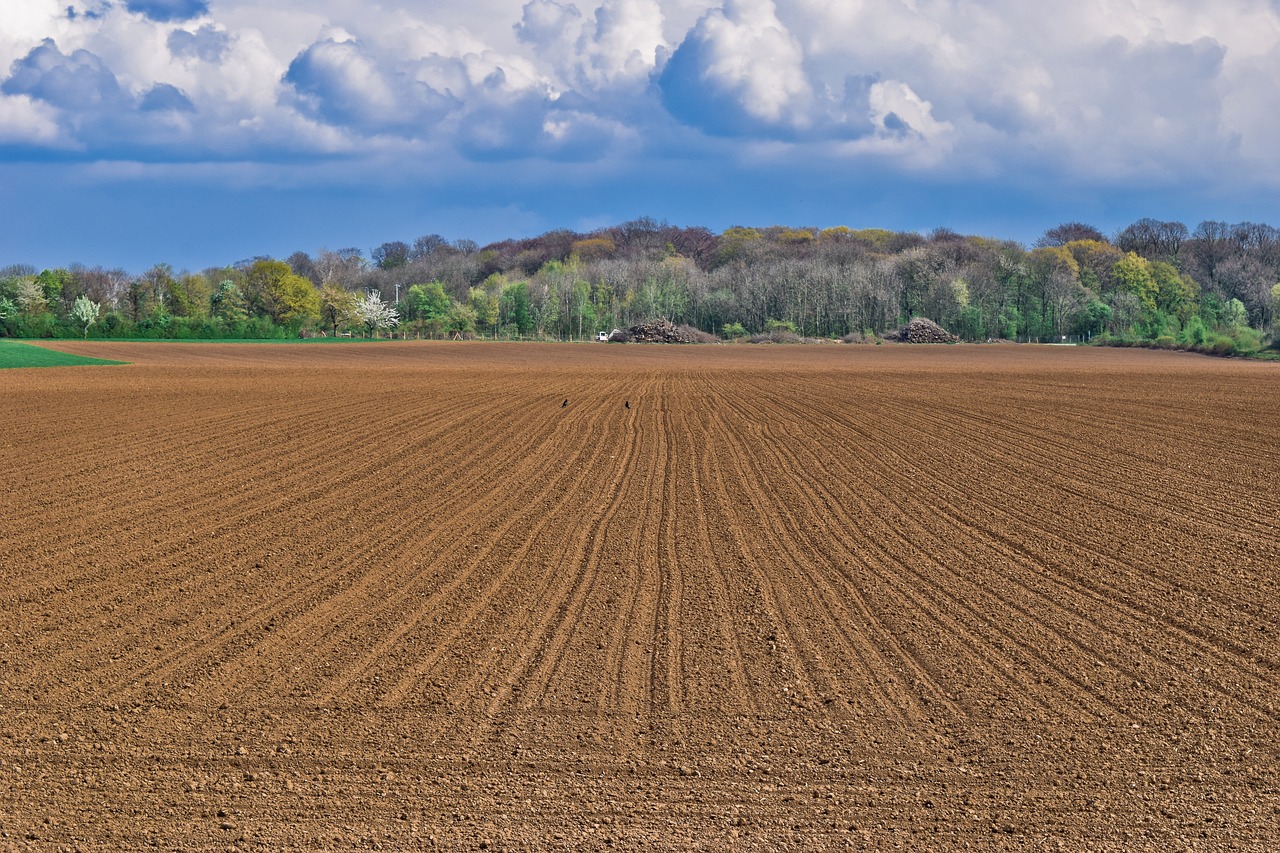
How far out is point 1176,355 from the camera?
7694 centimetres

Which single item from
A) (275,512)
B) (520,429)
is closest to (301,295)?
(520,429)

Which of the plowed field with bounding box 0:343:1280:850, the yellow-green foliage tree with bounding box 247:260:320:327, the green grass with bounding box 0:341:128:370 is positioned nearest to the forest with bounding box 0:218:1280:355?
the yellow-green foliage tree with bounding box 247:260:320:327

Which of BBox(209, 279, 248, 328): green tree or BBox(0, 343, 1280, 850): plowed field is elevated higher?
BBox(209, 279, 248, 328): green tree

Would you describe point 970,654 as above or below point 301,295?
below

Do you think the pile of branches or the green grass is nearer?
the green grass

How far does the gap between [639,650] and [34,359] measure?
57.4 m

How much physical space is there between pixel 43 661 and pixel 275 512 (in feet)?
17.7

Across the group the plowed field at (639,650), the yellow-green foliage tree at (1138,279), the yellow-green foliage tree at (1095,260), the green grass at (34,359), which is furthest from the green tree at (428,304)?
the plowed field at (639,650)

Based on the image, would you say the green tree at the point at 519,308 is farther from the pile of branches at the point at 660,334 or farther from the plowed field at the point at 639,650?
the plowed field at the point at 639,650

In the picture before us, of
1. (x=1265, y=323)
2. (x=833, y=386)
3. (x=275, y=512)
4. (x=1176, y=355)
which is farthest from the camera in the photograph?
(x=1265, y=323)

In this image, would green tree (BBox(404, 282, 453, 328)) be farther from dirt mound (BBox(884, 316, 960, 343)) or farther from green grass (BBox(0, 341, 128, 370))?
green grass (BBox(0, 341, 128, 370))

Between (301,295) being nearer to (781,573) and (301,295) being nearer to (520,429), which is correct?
(520,429)

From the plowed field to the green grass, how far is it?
132ft

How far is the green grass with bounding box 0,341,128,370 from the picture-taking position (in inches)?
2061
